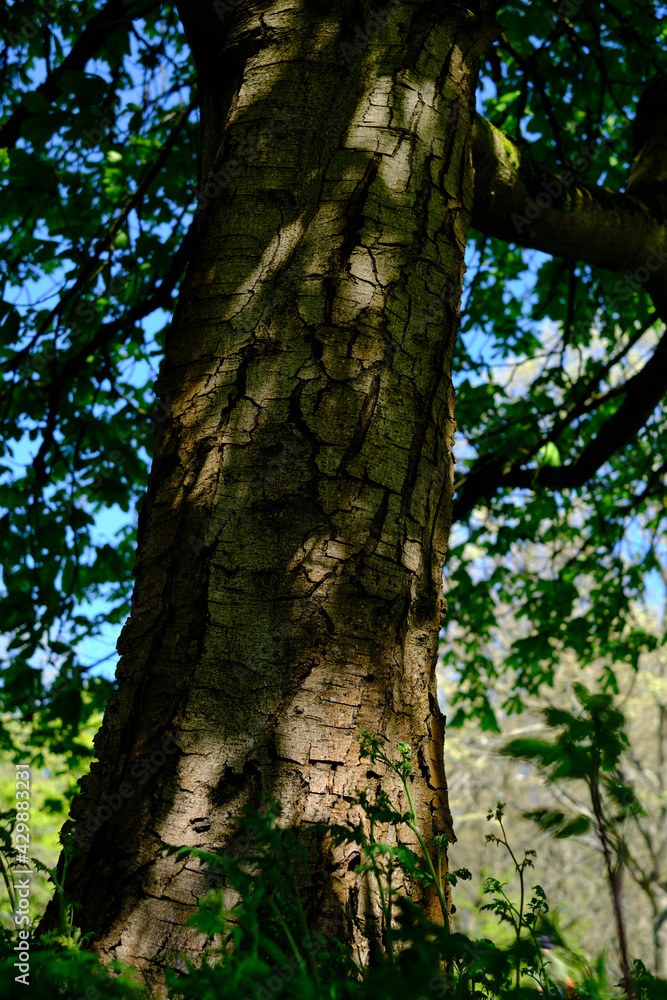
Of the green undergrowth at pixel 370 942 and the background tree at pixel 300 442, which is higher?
the background tree at pixel 300 442

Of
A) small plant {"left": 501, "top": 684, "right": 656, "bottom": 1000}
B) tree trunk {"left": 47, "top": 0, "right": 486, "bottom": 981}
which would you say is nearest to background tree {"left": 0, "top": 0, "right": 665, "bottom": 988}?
tree trunk {"left": 47, "top": 0, "right": 486, "bottom": 981}

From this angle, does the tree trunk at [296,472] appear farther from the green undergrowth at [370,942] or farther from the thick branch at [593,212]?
the thick branch at [593,212]

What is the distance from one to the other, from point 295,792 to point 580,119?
5865mm

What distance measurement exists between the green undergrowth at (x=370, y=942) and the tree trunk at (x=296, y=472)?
0.23ft

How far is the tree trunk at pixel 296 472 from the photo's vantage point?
1196mm

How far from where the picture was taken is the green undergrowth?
0.76 m

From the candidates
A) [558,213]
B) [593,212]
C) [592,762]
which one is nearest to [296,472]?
[592,762]

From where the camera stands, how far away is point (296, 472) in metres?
1.39

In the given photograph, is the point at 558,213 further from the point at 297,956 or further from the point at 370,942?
the point at 297,956

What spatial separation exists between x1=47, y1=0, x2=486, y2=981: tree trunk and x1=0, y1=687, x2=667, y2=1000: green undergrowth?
7cm

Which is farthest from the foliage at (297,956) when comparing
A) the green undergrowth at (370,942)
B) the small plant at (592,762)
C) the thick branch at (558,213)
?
the thick branch at (558,213)

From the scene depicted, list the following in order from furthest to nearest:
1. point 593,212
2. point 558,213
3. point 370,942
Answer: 1. point 593,212
2. point 558,213
3. point 370,942

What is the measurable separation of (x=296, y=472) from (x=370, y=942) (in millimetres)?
795

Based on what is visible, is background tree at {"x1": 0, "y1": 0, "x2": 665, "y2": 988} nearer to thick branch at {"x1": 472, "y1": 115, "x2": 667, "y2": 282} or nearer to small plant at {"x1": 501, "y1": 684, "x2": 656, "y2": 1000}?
thick branch at {"x1": 472, "y1": 115, "x2": 667, "y2": 282}
